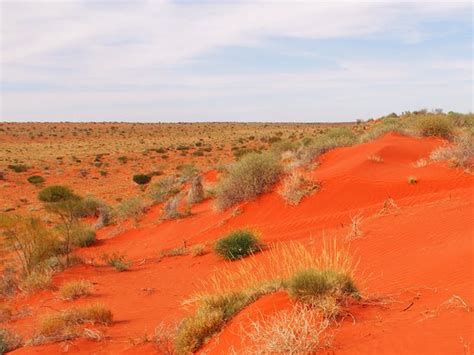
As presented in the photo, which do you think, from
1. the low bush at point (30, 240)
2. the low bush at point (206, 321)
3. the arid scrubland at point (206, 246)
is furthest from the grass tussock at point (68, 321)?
the low bush at point (30, 240)

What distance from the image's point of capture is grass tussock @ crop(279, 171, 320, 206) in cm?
1594

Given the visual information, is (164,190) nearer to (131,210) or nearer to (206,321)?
(131,210)

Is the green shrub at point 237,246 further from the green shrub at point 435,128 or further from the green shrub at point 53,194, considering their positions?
the green shrub at point 435,128

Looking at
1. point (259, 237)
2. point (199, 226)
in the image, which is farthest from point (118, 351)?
point (199, 226)

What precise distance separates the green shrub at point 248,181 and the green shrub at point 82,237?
461cm

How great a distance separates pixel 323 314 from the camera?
5.34 metres

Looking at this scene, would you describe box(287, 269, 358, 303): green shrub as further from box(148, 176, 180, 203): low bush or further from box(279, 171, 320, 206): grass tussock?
box(148, 176, 180, 203): low bush

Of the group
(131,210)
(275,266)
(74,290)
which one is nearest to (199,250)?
(74,290)

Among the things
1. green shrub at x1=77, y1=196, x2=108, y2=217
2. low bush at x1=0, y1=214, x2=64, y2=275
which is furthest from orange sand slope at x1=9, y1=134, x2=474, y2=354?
green shrub at x1=77, y1=196, x2=108, y2=217

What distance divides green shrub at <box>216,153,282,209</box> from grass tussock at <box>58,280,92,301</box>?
7479mm

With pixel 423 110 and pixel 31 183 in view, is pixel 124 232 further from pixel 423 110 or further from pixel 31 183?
pixel 423 110

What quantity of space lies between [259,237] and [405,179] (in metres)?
6.05

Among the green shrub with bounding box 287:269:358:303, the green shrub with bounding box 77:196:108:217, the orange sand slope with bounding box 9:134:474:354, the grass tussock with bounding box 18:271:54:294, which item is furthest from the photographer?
the green shrub with bounding box 77:196:108:217

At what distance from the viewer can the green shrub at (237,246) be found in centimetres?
1201
